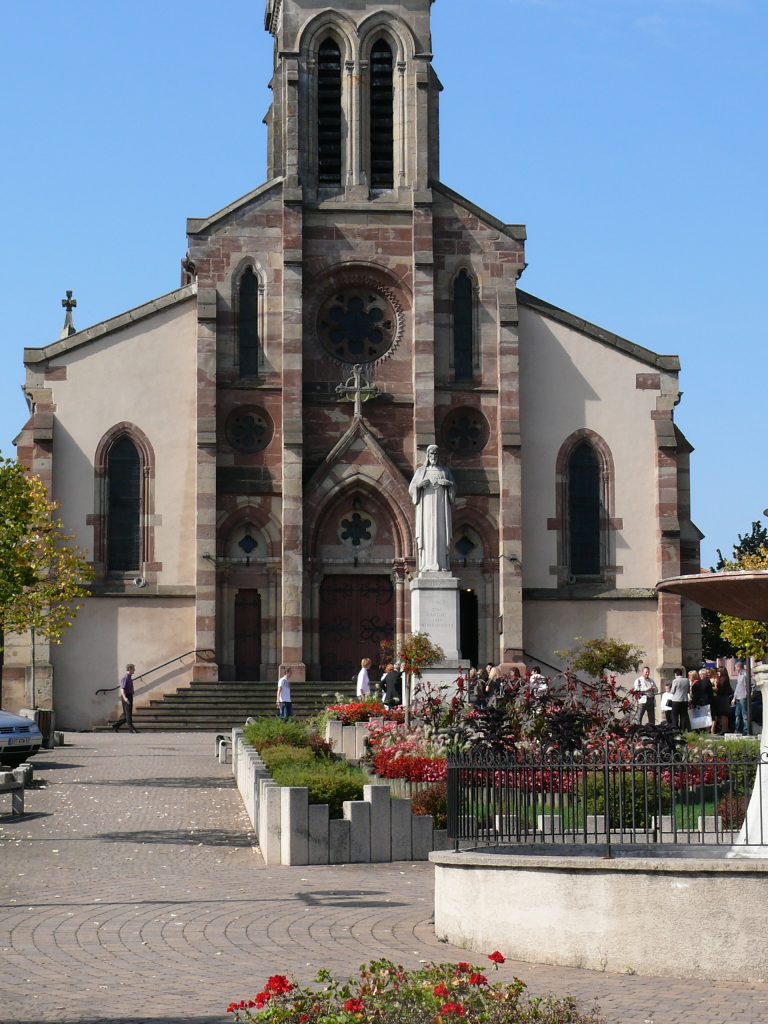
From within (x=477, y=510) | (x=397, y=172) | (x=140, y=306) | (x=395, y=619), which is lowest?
(x=395, y=619)

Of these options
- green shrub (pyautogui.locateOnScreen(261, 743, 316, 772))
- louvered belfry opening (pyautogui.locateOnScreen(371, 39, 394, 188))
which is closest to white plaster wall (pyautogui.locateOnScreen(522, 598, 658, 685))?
louvered belfry opening (pyautogui.locateOnScreen(371, 39, 394, 188))

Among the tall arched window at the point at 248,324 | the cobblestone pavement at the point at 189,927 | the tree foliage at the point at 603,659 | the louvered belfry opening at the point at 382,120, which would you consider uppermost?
the louvered belfry opening at the point at 382,120

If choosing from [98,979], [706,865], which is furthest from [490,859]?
[98,979]

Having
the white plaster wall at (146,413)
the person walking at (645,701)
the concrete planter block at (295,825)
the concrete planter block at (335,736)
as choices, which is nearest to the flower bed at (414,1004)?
the concrete planter block at (295,825)

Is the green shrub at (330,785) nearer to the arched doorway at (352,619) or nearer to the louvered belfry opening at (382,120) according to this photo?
the arched doorway at (352,619)

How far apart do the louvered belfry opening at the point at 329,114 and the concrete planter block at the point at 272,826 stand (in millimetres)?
27344

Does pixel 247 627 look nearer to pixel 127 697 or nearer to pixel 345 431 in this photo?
pixel 127 697

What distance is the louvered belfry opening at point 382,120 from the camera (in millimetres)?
41781

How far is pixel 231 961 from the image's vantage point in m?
10.7

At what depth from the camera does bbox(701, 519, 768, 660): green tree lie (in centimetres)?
3822

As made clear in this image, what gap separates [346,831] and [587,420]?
26.4 meters

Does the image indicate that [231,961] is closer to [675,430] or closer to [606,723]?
[606,723]

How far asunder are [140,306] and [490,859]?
30.5 m

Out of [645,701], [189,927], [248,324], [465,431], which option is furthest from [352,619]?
[189,927]
